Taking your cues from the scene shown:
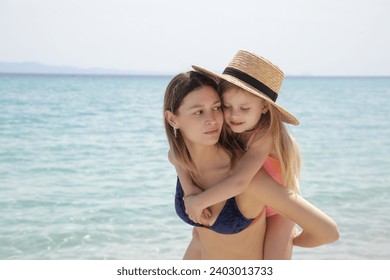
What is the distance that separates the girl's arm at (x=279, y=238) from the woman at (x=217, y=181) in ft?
0.11

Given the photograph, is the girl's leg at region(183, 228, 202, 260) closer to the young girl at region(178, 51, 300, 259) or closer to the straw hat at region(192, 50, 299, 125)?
the young girl at region(178, 51, 300, 259)

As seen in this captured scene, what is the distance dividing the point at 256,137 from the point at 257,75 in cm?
26

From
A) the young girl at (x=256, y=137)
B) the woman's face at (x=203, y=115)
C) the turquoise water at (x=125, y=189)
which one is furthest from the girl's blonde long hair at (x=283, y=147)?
the turquoise water at (x=125, y=189)

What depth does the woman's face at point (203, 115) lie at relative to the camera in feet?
8.06

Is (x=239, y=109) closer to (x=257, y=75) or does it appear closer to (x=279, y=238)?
(x=257, y=75)

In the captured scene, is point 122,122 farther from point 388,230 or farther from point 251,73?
point 251,73

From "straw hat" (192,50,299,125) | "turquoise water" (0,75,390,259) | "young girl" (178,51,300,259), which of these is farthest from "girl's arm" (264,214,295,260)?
"turquoise water" (0,75,390,259)

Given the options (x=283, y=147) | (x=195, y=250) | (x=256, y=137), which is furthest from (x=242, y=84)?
(x=195, y=250)

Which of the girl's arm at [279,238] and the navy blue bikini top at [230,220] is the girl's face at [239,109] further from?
the girl's arm at [279,238]

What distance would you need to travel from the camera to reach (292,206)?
242cm

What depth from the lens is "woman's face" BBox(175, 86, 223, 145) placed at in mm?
2457

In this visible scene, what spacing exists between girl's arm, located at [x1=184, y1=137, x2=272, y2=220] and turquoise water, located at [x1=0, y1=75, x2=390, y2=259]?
3.21 meters
